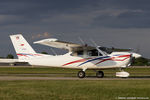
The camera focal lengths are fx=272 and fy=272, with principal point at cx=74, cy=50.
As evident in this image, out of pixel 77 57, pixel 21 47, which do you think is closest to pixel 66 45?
pixel 77 57

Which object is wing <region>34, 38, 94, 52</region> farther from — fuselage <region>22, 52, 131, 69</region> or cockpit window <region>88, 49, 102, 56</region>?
fuselage <region>22, 52, 131, 69</region>

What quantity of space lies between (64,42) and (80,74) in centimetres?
310

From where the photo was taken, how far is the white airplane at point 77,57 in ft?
70.2

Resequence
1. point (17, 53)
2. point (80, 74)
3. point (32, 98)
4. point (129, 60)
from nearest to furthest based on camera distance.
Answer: point (32, 98), point (129, 60), point (80, 74), point (17, 53)

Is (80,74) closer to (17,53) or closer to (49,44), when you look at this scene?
(49,44)

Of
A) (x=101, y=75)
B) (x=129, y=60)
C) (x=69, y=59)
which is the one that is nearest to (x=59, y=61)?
(x=69, y=59)

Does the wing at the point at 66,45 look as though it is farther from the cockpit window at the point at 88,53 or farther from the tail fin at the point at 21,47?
the tail fin at the point at 21,47

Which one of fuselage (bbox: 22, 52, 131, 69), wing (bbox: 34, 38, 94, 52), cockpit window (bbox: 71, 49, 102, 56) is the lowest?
fuselage (bbox: 22, 52, 131, 69)

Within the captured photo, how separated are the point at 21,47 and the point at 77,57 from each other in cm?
540

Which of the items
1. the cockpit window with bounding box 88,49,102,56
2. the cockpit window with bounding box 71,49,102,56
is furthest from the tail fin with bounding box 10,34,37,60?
the cockpit window with bounding box 88,49,102,56

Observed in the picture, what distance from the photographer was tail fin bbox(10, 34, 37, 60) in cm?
2459

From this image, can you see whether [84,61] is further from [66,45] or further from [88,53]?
[66,45]

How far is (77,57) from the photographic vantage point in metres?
23.1

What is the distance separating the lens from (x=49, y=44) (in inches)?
878
